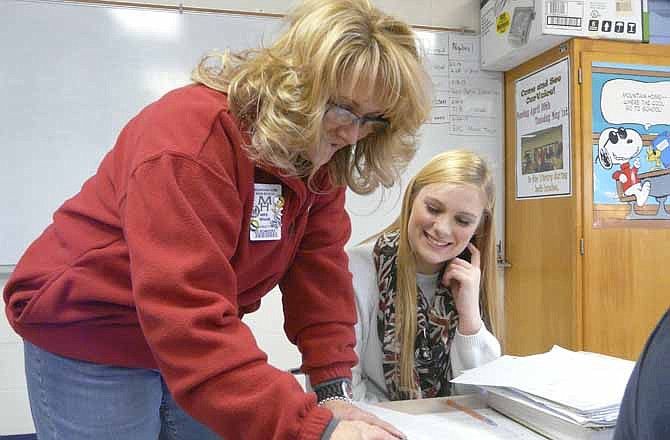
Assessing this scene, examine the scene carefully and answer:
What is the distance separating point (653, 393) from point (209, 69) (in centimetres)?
69

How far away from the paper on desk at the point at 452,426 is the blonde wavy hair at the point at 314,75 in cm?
42

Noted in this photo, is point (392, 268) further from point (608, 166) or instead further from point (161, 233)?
point (608, 166)

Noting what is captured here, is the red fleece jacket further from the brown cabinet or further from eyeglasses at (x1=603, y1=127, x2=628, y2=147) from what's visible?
eyeglasses at (x1=603, y1=127, x2=628, y2=147)

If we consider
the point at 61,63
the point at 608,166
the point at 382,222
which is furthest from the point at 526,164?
the point at 61,63

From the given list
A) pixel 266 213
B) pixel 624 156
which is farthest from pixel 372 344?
pixel 624 156

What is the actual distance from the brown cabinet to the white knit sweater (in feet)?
4.19

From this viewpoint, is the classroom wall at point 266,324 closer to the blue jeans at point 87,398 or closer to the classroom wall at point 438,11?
the classroom wall at point 438,11

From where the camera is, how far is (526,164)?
2.78 m

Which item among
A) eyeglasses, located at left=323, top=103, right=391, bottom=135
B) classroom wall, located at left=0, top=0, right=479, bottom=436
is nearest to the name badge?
eyeglasses, located at left=323, top=103, right=391, bottom=135

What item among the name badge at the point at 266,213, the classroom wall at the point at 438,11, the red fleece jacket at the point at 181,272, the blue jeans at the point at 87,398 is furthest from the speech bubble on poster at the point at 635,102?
the blue jeans at the point at 87,398

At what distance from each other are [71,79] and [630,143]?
228 cm

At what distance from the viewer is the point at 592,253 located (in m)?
2.47

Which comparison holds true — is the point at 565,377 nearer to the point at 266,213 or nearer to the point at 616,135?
the point at 266,213

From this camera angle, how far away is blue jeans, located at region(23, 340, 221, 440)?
814mm
